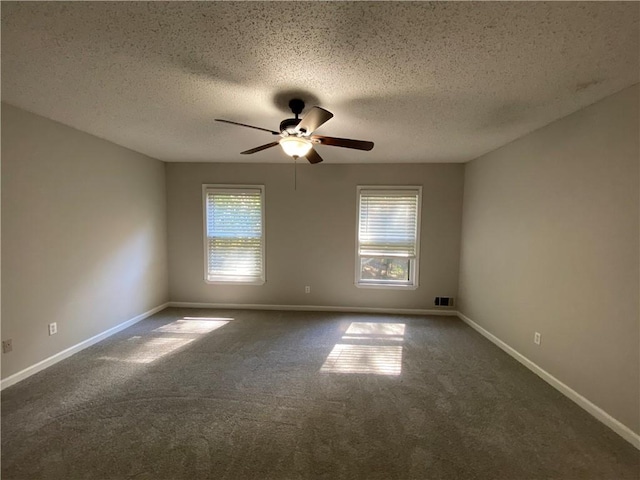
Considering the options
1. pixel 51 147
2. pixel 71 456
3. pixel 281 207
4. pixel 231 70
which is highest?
pixel 231 70

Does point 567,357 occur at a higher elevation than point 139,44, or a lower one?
lower

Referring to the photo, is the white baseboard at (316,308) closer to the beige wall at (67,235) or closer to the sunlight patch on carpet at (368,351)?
the sunlight patch on carpet at (368,351)

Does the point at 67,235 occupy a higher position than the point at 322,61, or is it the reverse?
the point at 322,61

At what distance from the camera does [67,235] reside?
8.57ft

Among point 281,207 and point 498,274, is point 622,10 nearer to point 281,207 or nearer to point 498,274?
point 498,274

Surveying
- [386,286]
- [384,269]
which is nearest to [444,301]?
[386,286]

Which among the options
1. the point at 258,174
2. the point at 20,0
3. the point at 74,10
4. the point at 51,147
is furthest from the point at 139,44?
the point at 258,174

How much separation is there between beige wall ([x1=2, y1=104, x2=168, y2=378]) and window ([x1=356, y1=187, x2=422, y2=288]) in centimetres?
320

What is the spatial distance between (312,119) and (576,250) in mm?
2359

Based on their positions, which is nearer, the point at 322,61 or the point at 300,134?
the point at 322,61

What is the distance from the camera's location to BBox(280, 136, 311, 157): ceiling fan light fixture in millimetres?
1955

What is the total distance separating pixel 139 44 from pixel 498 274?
3.86 m

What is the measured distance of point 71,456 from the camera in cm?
151

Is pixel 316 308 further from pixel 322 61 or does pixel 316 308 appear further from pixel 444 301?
pixel 322 61
